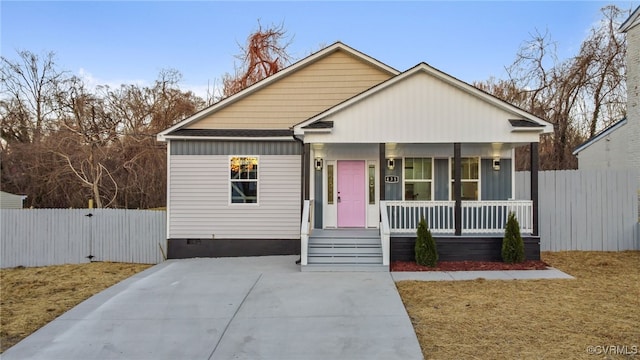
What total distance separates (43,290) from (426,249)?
893 cm

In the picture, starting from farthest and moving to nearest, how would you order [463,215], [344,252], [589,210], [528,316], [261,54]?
[261,54] → [589,210] → [463,215] → [344,252] → [528,316]

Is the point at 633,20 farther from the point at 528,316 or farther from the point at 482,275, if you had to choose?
the point at 528,316

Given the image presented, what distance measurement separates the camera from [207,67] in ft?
84.6

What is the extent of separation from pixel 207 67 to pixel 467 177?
20.3 metres

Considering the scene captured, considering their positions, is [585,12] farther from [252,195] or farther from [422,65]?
[252,195]

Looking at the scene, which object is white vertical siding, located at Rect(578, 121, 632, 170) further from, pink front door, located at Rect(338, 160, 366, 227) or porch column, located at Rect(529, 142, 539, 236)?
pink front door, located at Rect(338, 160, 366, 227)

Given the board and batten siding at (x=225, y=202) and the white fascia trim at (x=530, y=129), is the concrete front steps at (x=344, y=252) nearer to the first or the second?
the board and batten siding at (x=225, y=202)

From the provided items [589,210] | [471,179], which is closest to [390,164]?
[471,179]

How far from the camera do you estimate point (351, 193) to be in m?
11.5

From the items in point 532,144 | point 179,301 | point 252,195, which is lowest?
point 179,301

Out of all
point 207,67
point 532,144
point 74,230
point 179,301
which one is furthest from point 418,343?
point 207,67

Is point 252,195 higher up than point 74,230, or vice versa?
point 252,195

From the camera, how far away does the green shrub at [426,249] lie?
30.2 ft
